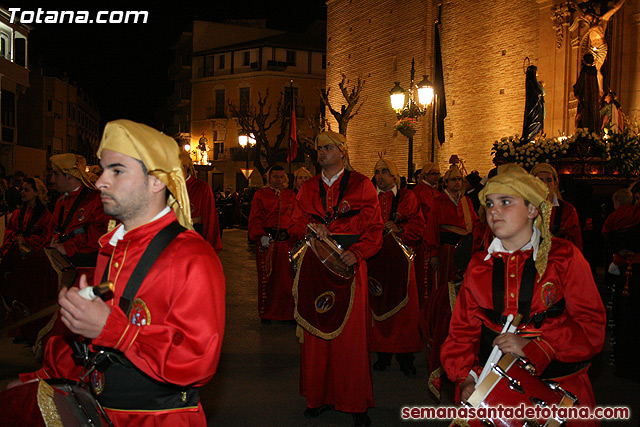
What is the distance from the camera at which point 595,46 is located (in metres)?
15.7

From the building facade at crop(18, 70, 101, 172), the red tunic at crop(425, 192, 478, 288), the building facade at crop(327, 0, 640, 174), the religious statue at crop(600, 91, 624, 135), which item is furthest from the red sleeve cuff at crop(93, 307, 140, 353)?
the building facade at crop(18, 70, 101, 172)

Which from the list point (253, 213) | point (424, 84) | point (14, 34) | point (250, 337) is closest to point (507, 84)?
point (424, 84)

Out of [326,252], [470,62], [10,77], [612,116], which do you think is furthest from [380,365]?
[10,77]

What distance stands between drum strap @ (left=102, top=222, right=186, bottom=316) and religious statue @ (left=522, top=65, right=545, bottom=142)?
15647 millimetres

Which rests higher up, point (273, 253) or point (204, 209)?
point (204, 209)

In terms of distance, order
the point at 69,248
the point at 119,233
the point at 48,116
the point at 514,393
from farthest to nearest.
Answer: the point at 48,116 < the point at 69,248 < the point at 514,393 < the point at 119,233

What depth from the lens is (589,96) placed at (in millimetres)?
14781

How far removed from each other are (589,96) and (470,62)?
10.5 meters

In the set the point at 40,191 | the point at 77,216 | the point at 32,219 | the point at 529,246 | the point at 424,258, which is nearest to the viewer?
the point at 529,246

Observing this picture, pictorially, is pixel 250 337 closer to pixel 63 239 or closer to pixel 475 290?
pixel 63 239

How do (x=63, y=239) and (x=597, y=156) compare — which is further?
(x=597, y=156)

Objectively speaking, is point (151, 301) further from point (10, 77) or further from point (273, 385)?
point (10, 77)

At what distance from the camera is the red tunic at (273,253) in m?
9.77

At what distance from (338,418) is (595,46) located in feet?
45.2
